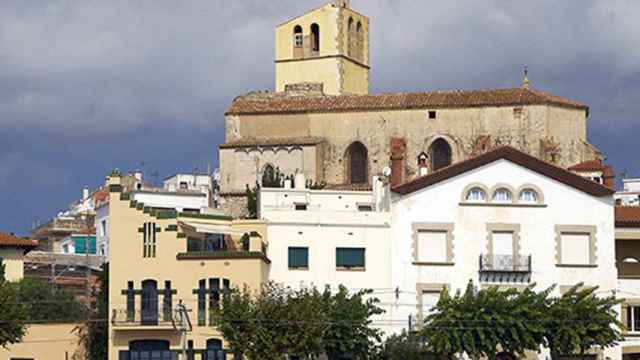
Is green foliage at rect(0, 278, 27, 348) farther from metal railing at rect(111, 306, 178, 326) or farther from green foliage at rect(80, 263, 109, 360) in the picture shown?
metal railing at rect(111, 306, 178, 326)

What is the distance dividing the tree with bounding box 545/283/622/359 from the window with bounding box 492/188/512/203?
7.09 meters

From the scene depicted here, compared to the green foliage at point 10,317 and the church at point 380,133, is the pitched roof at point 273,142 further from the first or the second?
the green foliage at point 10,317

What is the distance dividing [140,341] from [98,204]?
4961 centimetres

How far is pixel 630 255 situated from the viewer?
8369cm

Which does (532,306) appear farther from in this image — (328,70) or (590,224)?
(328,70)

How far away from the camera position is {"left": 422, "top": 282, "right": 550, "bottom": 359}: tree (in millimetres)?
73062

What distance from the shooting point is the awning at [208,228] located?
259 feet

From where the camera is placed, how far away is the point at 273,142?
378ft

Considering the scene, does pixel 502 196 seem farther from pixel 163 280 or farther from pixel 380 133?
pixel 380 133

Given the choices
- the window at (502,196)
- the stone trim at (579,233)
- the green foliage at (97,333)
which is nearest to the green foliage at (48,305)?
the green foliage at (97,333)

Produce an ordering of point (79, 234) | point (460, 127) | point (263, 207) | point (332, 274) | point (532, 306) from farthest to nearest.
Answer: point (79, 234), point (460, 127), point (263, 207), point (332, 274), point (532, 306)

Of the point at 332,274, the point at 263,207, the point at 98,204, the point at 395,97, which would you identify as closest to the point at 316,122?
the point at 395,97

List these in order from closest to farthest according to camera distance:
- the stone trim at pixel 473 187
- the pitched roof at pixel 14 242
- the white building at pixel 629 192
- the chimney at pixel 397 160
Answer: the stone trim at pixel 473 187
the chimney at pixel 397 160
the pitched roof at pixel 14 242
the white building at pixel 629 192

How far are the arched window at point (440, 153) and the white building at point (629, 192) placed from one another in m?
13.5
